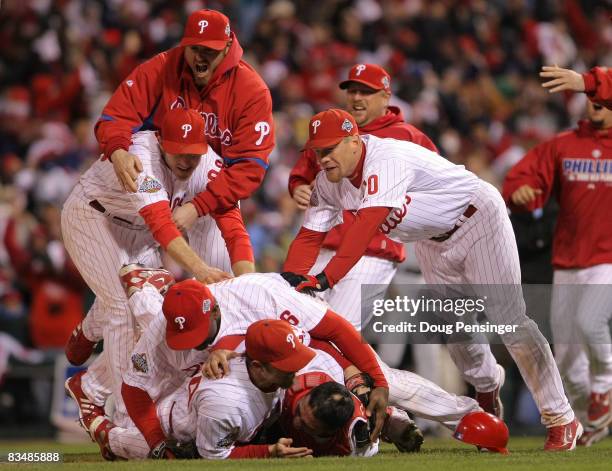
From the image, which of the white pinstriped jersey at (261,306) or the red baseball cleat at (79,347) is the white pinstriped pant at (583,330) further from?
the red baseball cleat at (79,347)

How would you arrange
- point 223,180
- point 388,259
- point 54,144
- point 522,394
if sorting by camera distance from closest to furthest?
point 223,180 → point 388,259 → point 522,394 → point 54,144

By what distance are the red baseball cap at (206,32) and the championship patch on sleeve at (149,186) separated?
80 centimetres

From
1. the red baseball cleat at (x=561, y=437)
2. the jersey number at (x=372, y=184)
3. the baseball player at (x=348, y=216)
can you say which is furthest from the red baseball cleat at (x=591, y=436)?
the jersey number at (x=372, y=184)

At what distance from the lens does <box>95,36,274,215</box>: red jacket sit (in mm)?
7051

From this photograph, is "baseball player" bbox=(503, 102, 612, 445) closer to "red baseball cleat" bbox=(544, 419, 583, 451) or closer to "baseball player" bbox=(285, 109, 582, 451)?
"baseball player" bbox=(285, 109, 582, 451)

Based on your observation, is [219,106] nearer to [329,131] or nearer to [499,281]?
[329,131]

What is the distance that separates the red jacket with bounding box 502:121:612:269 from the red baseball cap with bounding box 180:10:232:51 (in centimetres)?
232

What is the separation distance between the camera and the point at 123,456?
6590 mm

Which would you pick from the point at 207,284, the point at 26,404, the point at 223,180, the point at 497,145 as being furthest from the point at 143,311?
the point at 497,145

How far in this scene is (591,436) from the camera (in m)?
7.79

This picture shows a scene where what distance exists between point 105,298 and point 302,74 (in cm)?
778

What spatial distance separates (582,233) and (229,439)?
3.31 metres

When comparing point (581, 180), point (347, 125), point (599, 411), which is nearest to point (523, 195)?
point (581, 180)

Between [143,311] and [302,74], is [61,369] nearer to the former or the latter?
[143,311]
